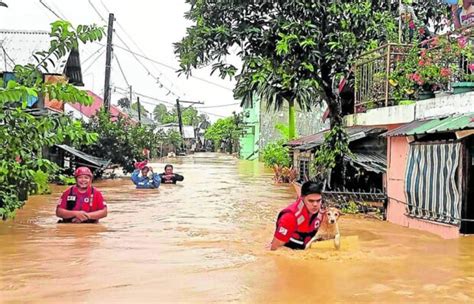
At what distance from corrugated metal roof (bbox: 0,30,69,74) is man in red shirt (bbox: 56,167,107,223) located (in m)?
10.8

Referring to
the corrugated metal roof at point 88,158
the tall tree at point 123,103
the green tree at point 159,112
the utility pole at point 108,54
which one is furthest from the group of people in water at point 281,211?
the green tree at point 159,112

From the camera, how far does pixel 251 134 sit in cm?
5862

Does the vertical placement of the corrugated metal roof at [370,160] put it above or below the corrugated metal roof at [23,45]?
below

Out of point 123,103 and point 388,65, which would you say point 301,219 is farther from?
point 123,103

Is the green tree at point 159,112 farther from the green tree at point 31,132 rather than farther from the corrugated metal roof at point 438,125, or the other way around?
the green tree at point 31,132

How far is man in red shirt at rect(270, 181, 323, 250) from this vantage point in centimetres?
810

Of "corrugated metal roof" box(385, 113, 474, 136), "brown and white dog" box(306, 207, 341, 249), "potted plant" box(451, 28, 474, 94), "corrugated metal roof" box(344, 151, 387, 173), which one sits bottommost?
"brown and white dog" box(306, 207, 341, 249)

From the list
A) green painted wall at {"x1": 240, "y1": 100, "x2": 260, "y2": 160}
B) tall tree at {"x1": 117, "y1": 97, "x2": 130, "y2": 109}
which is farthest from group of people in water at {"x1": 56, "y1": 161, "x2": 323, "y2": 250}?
tall tree at {"x1": 117, "y1": 97, "x2": 130, "y2": 109}

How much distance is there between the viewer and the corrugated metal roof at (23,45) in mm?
21250

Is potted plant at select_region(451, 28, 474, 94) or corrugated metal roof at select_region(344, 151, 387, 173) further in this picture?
corrugated metal roof at select_region(344, 151, 387, 173)

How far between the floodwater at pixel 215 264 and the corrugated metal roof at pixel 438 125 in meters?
1.80

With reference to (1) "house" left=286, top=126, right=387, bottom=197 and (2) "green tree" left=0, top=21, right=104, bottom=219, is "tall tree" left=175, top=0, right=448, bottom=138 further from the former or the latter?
(2) "green tree" left=0, top=21, right=104, bottom=219

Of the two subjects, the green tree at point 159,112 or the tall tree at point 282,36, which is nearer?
the tall tree at point 282,36

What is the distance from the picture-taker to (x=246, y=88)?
50.7 feet
